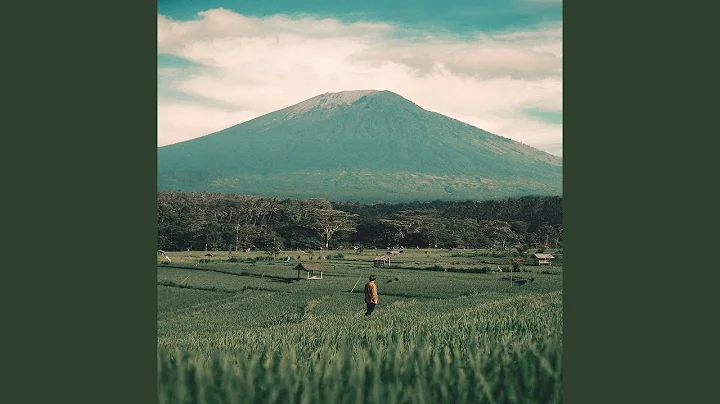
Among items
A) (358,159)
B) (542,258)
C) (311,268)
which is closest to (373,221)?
(358,159)

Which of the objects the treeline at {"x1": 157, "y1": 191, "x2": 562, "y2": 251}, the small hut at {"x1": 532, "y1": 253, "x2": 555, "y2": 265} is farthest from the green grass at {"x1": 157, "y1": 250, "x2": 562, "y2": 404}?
the treeline at {"x1": 157, "y1": 191, "x2": 562, "y2": 251}

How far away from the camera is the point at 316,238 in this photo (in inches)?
455

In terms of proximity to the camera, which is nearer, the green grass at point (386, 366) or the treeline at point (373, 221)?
the green grass at point (386, 366)

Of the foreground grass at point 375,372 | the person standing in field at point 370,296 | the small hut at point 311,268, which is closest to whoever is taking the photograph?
the foreground grass at point 375,372

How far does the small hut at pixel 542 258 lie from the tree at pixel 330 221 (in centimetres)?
298

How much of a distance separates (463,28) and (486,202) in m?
3.51

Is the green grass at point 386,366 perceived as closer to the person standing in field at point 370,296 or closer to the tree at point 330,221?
the person standing in field at point 370,296

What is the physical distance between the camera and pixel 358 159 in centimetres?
1109

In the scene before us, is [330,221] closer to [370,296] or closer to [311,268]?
[370,296]

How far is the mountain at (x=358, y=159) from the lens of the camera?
32.1 ft

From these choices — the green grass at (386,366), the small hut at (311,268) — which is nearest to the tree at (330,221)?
the small hut at (311,268)

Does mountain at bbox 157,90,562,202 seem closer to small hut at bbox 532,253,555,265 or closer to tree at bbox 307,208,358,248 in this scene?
tree at bbox 307,208,358,248

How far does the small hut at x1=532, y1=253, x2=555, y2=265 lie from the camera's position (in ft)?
35.3

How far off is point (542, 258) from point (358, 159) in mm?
3326
